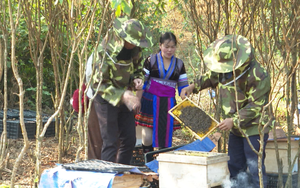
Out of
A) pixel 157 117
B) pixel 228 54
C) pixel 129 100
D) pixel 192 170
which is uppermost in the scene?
pixel 228 54

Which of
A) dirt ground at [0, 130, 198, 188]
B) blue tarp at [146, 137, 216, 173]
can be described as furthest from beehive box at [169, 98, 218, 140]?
dirt ground at [0, 130, 198, 188]

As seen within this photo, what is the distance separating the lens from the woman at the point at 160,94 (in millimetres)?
5254

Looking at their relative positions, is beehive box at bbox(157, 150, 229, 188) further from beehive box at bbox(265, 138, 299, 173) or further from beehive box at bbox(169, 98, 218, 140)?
beehive box at bbox(265, 138, 299, 173)

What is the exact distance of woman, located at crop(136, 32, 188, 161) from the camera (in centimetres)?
525

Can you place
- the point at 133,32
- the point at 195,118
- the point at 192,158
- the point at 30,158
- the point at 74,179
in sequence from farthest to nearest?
the point at 30,158 → the point at 195,118 → the point at 133,32 → the point at 192,158 → the point at 74,179

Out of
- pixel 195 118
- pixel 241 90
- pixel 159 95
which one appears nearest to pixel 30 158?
pixel 159 95

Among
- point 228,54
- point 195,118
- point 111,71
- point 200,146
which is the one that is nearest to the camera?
point 228,54

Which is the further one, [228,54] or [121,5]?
[228,54]

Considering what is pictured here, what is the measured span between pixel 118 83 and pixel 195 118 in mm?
884

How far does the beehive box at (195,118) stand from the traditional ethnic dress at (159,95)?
31.1 inches

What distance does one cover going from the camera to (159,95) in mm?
5266

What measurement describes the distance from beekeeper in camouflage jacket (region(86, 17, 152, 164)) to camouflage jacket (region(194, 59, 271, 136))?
35.7 inches

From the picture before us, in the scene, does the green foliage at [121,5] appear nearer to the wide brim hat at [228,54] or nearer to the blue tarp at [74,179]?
the blue tarp at [74,179]

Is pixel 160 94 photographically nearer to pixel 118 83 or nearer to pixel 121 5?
pixel 118 83
